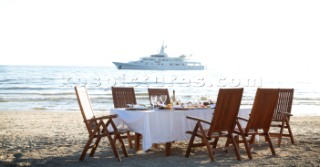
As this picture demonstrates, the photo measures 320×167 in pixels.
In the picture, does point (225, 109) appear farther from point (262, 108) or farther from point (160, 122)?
point (160, 122)

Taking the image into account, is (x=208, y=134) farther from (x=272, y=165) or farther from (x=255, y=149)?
(x=255, y=149)

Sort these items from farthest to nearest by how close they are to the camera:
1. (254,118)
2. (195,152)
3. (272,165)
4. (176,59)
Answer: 1. (176,59)
2. (195,152)
3. (254,118)
4. (272,165)

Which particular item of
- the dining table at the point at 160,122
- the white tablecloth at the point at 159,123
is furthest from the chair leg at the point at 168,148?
the white tablecloth at the point at 159,123

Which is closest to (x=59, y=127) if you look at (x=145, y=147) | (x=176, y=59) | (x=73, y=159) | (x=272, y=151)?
(x=73, y=159)

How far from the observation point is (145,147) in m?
4.67

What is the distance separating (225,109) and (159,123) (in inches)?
30.1

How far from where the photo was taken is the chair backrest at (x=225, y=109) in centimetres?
458

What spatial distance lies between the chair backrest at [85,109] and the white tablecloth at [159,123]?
0.29 m

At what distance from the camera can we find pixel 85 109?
4961mm

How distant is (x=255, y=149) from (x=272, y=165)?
1099mm

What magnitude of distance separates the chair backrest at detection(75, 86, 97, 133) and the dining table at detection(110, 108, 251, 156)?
0.96ft

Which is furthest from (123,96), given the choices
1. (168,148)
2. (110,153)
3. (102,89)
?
(102,89)

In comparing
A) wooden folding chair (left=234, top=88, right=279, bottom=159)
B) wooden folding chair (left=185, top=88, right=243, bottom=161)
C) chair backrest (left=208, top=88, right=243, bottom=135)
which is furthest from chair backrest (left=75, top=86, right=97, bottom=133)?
wooden folding chair (left=234, top=88, right=279, bottom=159)

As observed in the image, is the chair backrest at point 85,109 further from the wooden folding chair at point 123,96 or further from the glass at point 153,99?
the wooden folding chair at point 123,96
